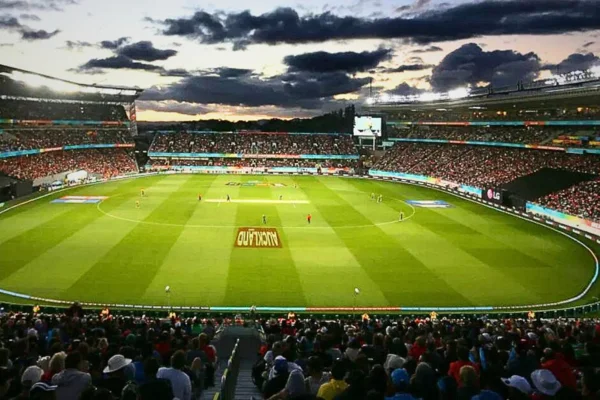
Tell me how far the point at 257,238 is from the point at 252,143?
275 feet

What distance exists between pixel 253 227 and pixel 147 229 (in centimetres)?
949

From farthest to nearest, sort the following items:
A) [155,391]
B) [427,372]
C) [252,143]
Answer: [252,143] → [427,372] → [155,391]

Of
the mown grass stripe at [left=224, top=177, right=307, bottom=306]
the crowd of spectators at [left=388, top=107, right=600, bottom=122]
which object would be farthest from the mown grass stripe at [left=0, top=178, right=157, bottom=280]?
the crowd of spectators at [left=388, top=107, right=600, bottom=122]

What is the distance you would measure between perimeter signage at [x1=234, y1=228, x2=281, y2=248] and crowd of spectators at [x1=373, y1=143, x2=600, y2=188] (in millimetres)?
39187

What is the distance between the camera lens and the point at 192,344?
13031 mm

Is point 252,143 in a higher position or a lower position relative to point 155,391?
lower

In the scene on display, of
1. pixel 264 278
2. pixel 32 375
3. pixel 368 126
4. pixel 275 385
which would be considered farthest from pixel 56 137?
pixel 275 385

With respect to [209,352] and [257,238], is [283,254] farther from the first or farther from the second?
[209,352]

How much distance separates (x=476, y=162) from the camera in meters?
88.2

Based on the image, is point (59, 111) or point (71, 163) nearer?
point (71, 163)

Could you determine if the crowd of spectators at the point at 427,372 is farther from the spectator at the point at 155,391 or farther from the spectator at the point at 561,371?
the spectator at the point at 155,391

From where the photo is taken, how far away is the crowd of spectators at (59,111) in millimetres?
89688

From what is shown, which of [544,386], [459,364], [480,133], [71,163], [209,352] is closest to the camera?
[544,386]

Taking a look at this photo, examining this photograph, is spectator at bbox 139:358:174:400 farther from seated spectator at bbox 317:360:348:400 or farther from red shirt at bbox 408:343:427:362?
red shirt at bbox 408:343:427:362
